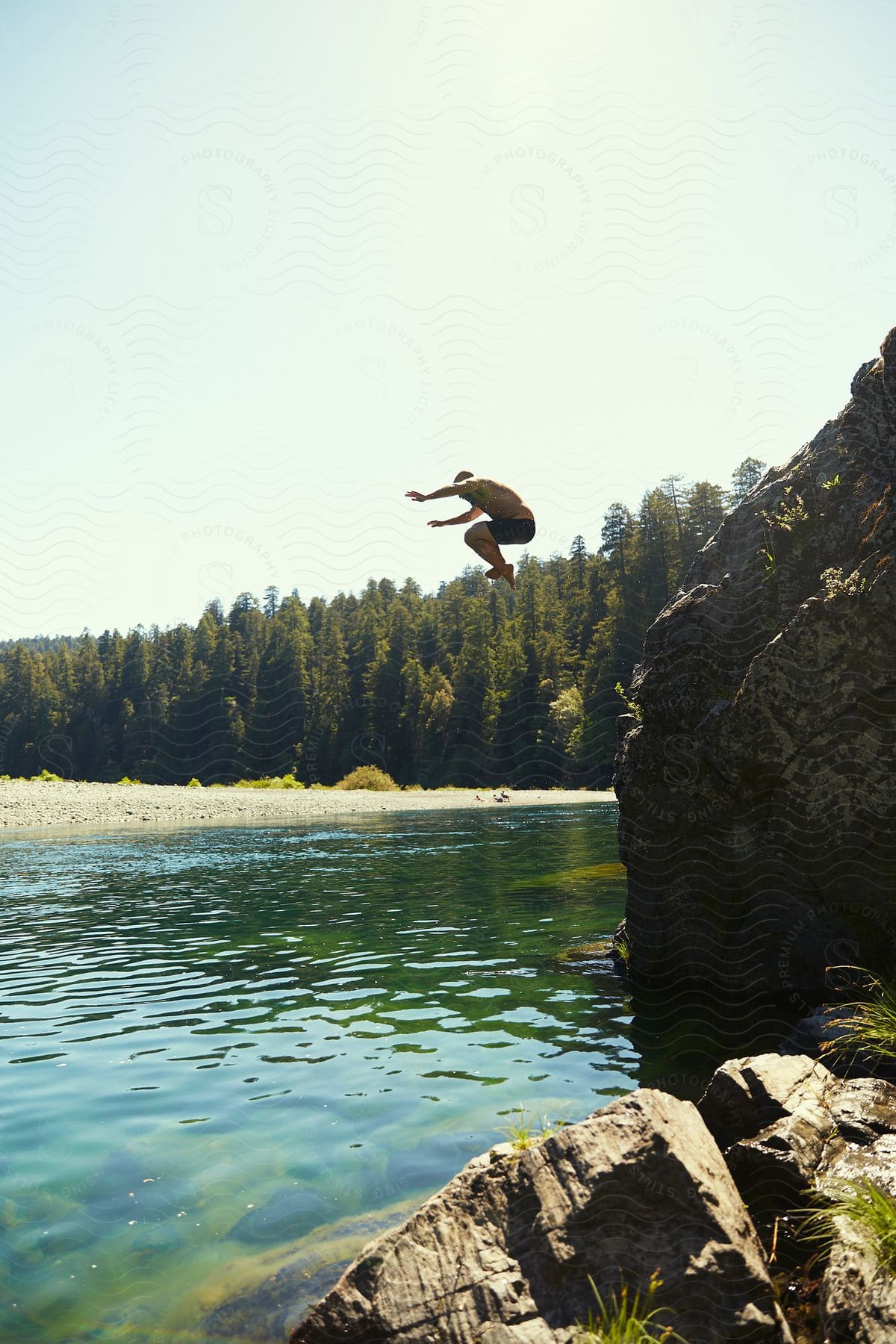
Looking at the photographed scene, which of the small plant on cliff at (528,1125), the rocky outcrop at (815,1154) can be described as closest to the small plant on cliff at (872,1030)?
the rocky outcrop at (815,1154)

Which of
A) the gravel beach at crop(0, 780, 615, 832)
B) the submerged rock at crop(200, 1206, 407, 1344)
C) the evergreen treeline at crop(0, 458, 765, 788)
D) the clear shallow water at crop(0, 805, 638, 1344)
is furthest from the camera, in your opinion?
the evergreen treeline at crop(0, 458, 765, 788)

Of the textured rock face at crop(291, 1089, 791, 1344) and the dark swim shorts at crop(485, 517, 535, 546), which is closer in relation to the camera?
the textured rock face at crop(291, 1089, 791, 1344)

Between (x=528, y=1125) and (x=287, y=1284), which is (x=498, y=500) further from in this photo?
(x=287, y=1284)

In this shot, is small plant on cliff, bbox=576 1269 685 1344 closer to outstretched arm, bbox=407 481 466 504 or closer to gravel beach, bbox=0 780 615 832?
outstretched arm, bbox=407 481 466 504

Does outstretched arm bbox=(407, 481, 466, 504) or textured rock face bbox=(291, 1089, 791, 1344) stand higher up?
outstretched arm bbox=(407, 481, 466, 504)

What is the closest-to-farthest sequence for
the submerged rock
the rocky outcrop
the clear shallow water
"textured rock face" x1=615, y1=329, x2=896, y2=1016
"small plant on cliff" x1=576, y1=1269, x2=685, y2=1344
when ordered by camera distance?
"small plant on cliff" x1=576, y1=1269, x2=685, y2=1344
the rocky outcrop
the submerged rock
the clear shallow water
"textured rock face" x1=615, y1=329, x2=896, y2=1016

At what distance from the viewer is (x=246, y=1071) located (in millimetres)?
9219

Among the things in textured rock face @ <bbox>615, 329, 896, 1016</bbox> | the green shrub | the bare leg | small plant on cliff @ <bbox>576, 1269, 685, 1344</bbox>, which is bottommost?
the green shrub

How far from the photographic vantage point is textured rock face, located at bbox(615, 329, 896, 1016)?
9.20 metres

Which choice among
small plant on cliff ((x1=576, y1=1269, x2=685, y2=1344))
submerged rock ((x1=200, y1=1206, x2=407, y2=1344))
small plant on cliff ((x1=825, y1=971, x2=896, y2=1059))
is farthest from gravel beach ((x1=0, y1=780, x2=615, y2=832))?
small plant on cliff ((x1=576, y1=1269, x2=685, y2=1344))

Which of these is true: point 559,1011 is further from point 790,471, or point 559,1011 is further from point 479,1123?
point 790,471

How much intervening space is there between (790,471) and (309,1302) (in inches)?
426

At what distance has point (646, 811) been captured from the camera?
478 inches

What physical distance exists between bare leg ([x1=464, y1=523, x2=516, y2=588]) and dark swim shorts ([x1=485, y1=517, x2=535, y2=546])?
0.41 feet
